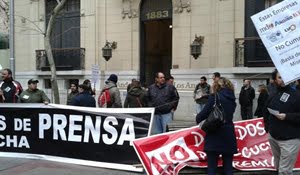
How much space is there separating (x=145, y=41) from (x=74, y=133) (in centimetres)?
1188

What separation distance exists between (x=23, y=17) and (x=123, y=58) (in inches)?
246

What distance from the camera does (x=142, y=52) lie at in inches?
777

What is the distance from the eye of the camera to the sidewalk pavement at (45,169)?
8016 mm

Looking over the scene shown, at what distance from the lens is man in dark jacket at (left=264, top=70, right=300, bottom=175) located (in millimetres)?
6098

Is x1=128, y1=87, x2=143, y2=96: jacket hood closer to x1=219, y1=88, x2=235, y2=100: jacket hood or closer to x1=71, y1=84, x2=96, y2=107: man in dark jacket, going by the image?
x1=71, y1=84, x2=96, y2=107: man in dark jacket

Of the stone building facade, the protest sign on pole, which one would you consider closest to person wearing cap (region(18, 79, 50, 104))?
the protest sign on pole

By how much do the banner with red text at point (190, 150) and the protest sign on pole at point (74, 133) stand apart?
87 cm

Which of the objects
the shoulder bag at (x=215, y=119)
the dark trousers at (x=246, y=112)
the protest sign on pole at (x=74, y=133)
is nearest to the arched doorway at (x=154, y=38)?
the dark trousers at (x=246, y=112)

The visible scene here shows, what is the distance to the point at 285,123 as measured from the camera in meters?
6.11

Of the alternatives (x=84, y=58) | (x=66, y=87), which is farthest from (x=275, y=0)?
(x=66, y=87)

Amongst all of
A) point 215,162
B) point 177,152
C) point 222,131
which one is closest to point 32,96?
point 177,152

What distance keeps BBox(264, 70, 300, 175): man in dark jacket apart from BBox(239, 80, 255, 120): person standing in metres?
9.19

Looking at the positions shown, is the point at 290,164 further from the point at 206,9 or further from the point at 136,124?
the point at 206,9

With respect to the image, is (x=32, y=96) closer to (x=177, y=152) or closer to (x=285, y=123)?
(x=177, y=152)
